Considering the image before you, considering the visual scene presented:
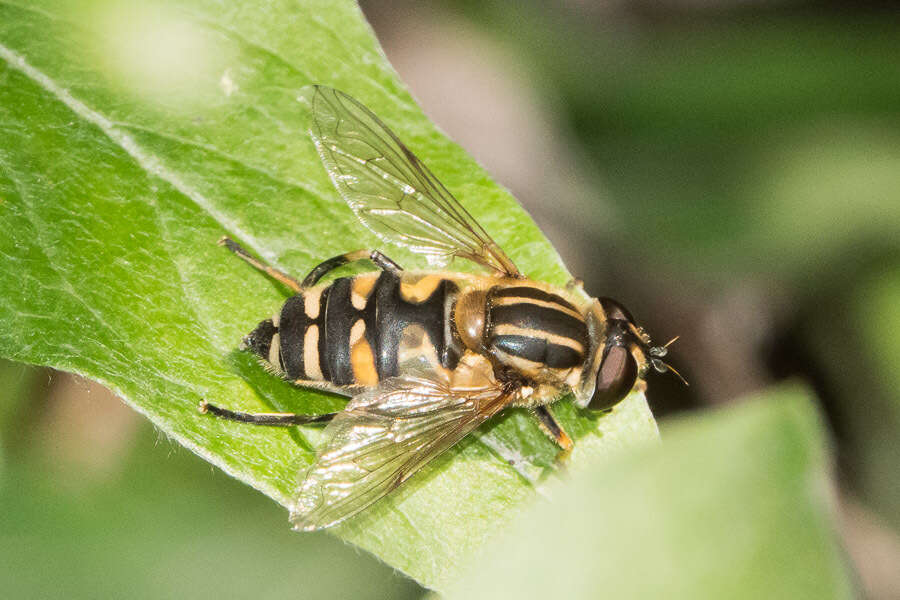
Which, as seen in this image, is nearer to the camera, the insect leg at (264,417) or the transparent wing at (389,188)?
the insect leg at (264,417)

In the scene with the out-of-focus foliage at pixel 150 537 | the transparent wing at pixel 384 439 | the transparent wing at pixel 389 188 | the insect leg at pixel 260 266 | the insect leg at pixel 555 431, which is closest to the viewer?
the transparent wing at pixel 384 439

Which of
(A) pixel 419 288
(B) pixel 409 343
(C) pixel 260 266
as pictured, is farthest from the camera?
(A) pixel 419 288

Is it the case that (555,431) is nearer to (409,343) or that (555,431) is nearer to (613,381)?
(613,381)

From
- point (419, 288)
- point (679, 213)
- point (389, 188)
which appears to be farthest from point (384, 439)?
point (679, 213)

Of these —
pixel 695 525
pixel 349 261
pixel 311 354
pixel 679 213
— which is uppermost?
pixel 695 525

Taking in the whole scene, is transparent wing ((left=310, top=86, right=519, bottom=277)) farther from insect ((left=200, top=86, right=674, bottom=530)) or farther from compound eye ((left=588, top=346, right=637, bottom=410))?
compound eye ((left=588, top=346, right=637, bottom=410))

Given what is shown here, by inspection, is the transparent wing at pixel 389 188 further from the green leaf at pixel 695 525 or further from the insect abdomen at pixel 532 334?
the green leaf at pixel 695 525

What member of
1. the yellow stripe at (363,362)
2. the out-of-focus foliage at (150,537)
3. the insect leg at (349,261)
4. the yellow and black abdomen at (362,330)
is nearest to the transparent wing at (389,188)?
the insect leg at (349,261)
